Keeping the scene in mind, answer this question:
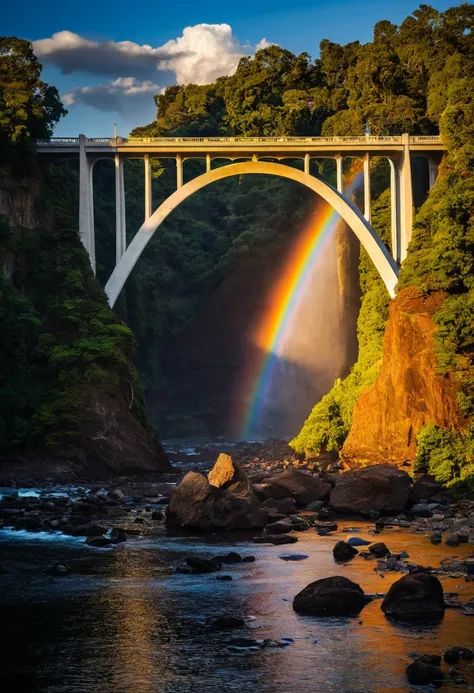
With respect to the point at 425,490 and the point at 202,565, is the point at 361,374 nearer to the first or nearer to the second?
the point at 425,490

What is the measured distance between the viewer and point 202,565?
27.3 metres

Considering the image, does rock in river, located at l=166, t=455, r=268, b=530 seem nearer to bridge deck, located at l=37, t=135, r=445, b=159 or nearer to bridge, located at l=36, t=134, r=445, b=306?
bridge, located at l=36, t=134, r=445, b=306


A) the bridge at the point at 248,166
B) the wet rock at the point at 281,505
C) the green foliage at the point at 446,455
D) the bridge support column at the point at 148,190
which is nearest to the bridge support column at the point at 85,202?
the bridge at the point at 248,166

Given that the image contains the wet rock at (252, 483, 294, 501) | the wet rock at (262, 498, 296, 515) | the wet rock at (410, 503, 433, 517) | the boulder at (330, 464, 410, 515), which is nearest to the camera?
the wet rock at (410, 503, 433, 517)

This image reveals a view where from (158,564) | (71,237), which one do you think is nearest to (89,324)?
(71,237)

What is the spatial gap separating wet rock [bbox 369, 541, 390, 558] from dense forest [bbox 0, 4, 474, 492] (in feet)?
50.3

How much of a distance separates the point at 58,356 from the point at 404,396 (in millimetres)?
18153

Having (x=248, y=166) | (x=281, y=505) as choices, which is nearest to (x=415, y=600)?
(x=281, y=505)

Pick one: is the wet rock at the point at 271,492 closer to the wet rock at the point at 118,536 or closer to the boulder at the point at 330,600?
→ the wet rock at the point at 118,536

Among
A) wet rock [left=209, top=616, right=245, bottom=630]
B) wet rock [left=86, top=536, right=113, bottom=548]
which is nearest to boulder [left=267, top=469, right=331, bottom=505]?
wet rock [left=86, top=536, right=113, bottom=548]

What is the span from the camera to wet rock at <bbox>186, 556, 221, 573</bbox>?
89.5 ft

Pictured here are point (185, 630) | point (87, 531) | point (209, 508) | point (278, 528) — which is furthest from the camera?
point (209, 508)

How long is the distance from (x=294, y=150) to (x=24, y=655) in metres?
43.5

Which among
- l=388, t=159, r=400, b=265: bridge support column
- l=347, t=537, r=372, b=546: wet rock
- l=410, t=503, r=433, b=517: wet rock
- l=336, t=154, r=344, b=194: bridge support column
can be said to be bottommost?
l=410, t=503, r=433, b=517: wet rock
